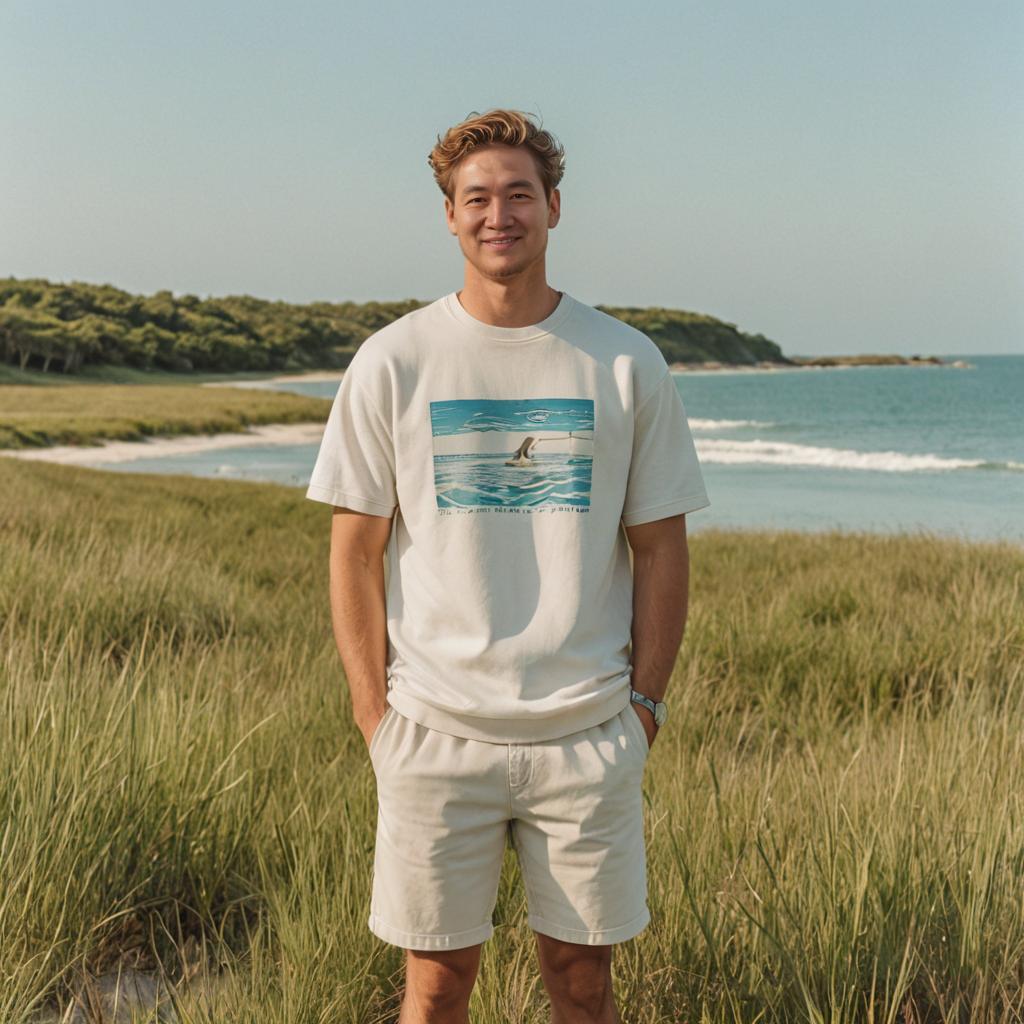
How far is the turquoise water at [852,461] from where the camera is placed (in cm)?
2488

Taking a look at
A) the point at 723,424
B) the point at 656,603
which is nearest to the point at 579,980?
the point at 656,603

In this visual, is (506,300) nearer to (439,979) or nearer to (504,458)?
(504,458)

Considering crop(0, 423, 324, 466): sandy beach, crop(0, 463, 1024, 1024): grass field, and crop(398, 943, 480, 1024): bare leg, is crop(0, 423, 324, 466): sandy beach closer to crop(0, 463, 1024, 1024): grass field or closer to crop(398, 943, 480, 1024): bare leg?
crop(0, 463, 1024, 1024): grass field

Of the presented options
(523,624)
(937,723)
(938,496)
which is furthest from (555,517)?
(938,496)

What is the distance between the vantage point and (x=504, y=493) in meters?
1.78

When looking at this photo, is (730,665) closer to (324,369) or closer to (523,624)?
(523,624)

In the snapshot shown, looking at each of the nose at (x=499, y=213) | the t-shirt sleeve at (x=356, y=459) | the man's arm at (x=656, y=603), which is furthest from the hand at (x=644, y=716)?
the nose at (x=499, y=213)

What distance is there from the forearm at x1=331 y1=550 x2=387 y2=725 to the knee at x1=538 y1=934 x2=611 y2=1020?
53cm

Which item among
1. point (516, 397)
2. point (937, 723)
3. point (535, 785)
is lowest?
point (937, 723)

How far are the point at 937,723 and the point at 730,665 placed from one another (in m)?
1.19

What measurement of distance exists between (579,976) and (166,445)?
1182 inches

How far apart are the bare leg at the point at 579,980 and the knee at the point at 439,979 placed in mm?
144

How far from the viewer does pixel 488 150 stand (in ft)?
5.87

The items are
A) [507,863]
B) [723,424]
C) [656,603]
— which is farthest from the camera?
[723,424]
